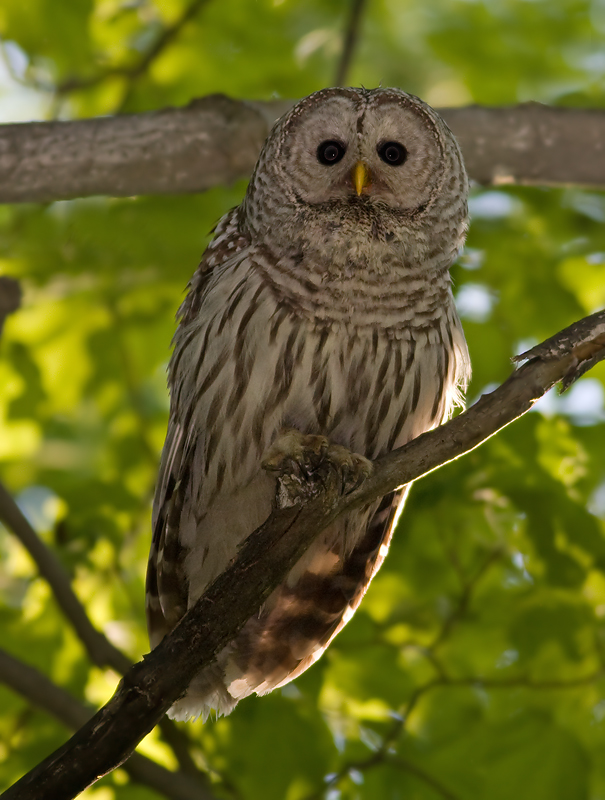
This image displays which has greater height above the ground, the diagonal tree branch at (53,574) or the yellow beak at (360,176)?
the yellow beak at (360,176)

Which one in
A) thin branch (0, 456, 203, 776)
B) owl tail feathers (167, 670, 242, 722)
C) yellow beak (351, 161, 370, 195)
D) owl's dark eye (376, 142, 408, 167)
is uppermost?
yellow beak (351, 161, 370, 195)

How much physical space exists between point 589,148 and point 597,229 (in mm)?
739

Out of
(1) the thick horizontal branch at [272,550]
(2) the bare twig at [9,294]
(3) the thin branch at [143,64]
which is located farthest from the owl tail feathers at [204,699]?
(3) the thin branch at [143,64]

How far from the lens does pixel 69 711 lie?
9.48ft

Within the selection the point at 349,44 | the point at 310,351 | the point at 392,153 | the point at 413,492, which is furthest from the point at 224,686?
the point at 349,44

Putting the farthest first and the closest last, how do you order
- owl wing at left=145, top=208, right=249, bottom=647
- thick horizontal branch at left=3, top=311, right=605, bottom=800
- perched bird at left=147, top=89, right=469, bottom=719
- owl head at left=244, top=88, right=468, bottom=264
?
1. owl wing at left=145, top=208, right=249, bottom=647
2. owl head at left=244, top=88, right=468, bottom=264
3. perched bird at left=147, top=89, right=469, bottom=719
4. thick horizontal branch at left=3, top=311, right=605, bottom=800

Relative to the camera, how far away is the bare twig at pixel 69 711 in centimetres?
282

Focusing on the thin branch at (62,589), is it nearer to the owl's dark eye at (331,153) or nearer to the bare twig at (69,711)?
the bare twig at (69,711)

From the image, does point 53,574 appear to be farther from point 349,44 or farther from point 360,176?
point 349,44

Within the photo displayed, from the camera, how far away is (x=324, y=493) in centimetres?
216

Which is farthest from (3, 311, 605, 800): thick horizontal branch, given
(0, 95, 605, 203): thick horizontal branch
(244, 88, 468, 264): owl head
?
(0, 95, 605, 203): thick horizontal branch

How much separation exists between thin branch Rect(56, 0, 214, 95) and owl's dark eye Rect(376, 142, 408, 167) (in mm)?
1592

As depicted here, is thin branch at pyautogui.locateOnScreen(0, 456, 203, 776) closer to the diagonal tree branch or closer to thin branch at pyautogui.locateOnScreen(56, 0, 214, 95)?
the diagonal tree branch

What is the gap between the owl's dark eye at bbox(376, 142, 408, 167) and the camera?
111 inches
